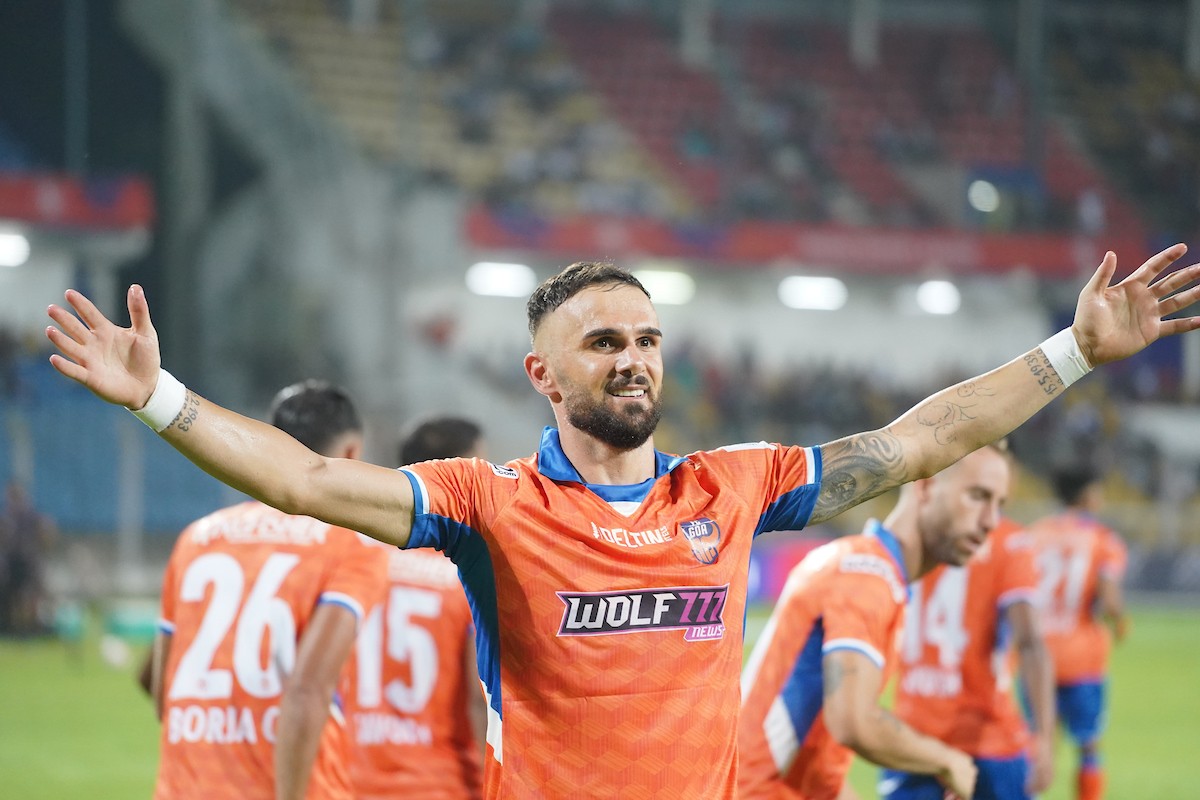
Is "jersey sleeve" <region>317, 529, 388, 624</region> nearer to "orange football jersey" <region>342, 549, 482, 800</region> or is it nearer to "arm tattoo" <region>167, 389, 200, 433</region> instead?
"orange football jersey" <region>342, 549, 482, 800</region>

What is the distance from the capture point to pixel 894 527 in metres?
4.54

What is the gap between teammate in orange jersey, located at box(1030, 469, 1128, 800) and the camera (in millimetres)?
8867

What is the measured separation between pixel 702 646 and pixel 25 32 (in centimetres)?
2228

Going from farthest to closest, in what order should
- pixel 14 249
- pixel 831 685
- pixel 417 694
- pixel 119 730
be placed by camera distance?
1. pixel 14 249
2. pixel 119 730
3. pixel 417 694
4. pixel 831 685

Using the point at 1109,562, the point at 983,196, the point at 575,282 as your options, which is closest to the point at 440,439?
the point at 575,282

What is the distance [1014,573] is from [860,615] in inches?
80.4

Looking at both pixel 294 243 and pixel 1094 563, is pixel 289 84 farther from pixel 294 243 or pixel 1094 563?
pixel 1094 563

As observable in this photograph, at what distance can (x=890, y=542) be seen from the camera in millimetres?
4328

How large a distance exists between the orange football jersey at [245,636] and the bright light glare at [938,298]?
25.4 m

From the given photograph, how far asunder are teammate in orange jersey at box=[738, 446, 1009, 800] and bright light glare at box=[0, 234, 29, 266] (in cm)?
2022

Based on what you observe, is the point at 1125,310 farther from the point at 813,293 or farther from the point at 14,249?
the point at 813,293

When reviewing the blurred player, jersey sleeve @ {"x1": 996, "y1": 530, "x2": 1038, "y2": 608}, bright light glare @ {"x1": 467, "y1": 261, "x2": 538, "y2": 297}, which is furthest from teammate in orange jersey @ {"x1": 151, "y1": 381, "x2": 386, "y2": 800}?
bright light glare @ {"x1": 467, "y1": 261, "x2": 538, "y2": 297}

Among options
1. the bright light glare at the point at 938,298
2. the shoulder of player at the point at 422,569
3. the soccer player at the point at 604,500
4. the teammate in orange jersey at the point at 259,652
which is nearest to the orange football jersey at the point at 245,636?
the teammate in orange jersey at the point at 259,652

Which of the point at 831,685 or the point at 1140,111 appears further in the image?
the point at 1140,111
